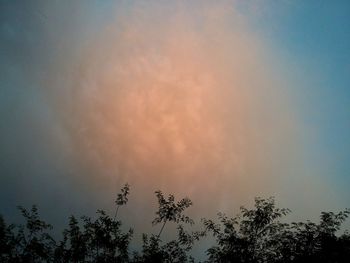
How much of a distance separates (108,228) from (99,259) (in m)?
3.78

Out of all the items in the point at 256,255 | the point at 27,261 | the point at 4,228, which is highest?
the point at 4,228

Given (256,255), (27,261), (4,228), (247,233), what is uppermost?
(4,228)

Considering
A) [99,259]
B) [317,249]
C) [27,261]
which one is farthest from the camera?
[27,261]

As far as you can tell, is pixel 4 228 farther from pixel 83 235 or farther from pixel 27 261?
pixel 83 235

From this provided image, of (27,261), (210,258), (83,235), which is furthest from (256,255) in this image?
(27,261)

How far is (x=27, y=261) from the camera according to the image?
44.9 metres

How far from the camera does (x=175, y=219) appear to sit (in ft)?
129

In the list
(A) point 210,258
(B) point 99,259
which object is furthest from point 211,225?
(B) point 99,259

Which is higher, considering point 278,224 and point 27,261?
point 27,261

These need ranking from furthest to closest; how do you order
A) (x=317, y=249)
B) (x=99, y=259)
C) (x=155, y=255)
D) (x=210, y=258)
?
(x=99, y=259) < (x=155, y=255) < (x=210, y=258) < (x=317, y=249)

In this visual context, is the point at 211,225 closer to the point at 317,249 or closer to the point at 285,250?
the point at 285,250

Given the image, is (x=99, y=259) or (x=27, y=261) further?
(x=27, y=261)

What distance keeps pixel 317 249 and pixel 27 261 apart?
107 ft

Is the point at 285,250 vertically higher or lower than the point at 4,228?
lower
